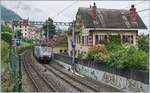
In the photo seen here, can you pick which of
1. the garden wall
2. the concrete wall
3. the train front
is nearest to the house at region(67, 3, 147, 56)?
the train front

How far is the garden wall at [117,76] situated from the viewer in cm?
2488

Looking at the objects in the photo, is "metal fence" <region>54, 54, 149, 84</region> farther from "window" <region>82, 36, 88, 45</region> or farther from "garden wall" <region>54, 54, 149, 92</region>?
"window" <region>82, 36, 88, 45</region>

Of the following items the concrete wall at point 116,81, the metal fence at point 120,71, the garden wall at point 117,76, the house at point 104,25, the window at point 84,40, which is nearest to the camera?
the metal fence at point 120,71

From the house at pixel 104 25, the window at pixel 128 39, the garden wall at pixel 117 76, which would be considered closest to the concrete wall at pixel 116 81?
the garden wall at pixel 117 76

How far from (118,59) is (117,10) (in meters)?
28.3

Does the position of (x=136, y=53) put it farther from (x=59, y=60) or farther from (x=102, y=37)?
(x=59, y=60)

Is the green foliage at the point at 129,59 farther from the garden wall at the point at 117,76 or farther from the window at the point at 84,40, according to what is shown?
the window at the point at 84,40

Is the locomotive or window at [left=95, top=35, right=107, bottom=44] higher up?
window at [left=95, top=35, right=107, bottom=44]

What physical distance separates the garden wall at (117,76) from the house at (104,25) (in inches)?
420

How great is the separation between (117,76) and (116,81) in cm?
45

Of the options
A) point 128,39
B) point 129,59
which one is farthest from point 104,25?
point 129,59

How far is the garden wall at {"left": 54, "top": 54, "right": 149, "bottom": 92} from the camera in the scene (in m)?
24.9

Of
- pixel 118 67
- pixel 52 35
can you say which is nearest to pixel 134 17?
pixel 118 67

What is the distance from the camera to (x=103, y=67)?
33.6 meters
